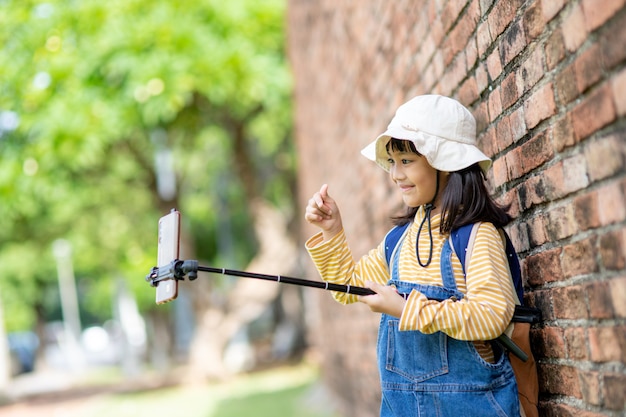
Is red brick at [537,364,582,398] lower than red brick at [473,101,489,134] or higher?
lower

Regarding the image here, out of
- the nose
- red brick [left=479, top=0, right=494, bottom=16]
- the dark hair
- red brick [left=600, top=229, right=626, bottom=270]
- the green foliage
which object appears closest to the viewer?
red brick [left=600, top=229, right=626, bottom=270]

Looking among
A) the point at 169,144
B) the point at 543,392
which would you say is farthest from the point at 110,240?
the point at 543,392

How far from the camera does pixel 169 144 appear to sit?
14711 mm

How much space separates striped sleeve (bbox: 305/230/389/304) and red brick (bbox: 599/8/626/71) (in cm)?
102

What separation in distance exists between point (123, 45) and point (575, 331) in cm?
860

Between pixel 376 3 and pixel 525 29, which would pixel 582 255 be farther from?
pixel 376 3

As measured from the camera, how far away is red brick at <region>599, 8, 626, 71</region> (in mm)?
1606

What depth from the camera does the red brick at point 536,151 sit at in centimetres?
213

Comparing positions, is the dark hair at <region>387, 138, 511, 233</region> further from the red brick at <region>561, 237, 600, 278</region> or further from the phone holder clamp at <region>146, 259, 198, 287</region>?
the phone holder clamp at <region>146, 259, 198, 287</region>

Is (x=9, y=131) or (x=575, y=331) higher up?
(x=9, y=131)

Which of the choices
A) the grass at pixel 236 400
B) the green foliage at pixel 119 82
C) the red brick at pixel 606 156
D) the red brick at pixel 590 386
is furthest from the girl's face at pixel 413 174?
the green foliage at pixel 119 82

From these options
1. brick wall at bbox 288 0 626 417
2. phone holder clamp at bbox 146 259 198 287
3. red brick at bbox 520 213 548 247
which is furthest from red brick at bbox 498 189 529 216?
phone holder clamp at bbox 146 259 198 287

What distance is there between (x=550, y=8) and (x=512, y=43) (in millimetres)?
323

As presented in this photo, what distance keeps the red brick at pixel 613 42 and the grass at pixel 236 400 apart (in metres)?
6.97
